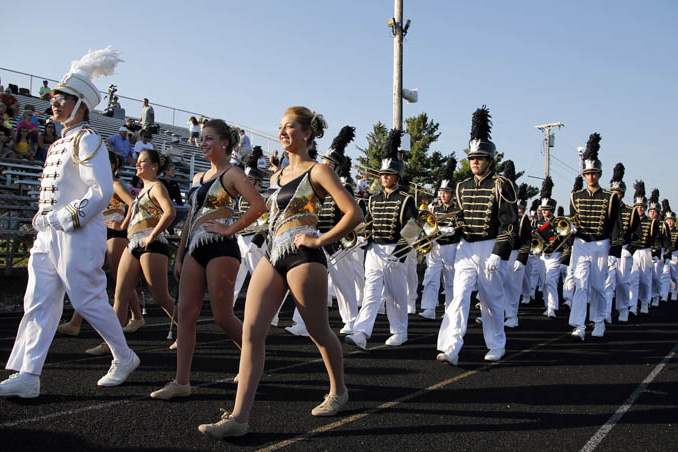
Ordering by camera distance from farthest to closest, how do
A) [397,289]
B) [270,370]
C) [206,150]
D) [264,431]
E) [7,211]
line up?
[7,211]
[397,289]
[270,370]
[206,150]
[264,431]

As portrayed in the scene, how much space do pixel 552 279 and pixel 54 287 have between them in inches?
373

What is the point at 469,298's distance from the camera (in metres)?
6.58

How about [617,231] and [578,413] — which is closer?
[578,413]

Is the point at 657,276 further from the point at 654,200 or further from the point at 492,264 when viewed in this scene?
the point at 492,264

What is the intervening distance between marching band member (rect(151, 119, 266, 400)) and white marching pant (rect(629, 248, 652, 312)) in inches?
396

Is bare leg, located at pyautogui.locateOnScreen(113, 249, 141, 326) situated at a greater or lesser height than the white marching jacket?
lesser

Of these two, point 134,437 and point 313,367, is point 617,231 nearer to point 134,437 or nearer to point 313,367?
point 313,367

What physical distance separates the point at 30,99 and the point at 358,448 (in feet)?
76.1

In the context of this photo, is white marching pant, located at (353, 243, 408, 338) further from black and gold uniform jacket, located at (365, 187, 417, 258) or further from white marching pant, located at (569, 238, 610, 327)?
white marching pant, located at (569, 238, 610, 327)

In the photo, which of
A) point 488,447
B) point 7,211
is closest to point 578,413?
point 488,447

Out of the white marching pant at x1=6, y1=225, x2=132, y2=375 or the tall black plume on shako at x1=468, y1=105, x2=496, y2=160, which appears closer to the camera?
the white marching pant at x1=6, y1=225, x2=132, y2=375

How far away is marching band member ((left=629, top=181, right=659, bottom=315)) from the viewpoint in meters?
12.4

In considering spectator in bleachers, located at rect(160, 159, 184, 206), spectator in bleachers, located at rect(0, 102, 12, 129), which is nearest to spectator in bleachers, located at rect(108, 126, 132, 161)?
spectator in bleachers, located at rect(0, 102, 12, 129)

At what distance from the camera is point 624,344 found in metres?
8.30
